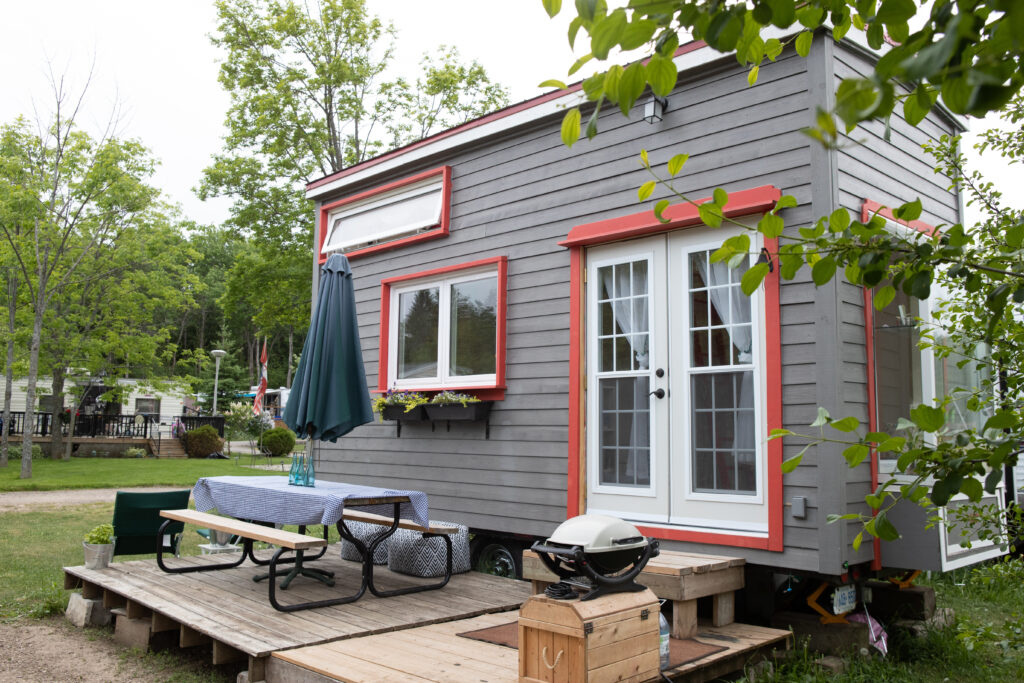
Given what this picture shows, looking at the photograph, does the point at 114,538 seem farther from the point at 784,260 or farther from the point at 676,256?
the point at 784,260

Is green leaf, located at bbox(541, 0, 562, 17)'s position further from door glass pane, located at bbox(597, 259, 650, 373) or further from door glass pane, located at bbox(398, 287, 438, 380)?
door glass pane, located at bbox(398, 287, 438, 380)

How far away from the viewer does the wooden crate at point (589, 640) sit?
115 inches

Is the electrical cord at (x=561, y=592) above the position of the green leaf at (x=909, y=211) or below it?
below

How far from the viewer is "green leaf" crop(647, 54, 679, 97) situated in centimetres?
136

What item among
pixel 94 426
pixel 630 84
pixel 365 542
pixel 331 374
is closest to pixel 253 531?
pixel 331 374

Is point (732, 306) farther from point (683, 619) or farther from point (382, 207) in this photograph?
point (382, 207)

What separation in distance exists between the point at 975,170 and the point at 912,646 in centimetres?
283

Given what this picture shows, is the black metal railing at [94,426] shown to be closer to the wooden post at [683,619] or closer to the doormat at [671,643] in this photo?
the doormat at [671,643]

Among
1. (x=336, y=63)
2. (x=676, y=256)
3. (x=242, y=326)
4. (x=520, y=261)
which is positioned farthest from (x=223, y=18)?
(x=242, y=326)

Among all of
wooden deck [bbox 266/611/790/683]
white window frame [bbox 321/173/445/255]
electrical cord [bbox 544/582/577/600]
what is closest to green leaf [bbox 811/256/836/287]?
electrical cord [bbox 544/582/577/600]

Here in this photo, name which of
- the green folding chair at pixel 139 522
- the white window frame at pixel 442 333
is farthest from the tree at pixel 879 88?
the green folding chair at pixel 139 522

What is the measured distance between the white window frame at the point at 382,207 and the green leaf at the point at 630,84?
5.37 m

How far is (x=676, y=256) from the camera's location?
16.3 feet

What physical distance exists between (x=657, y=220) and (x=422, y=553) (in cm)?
289
